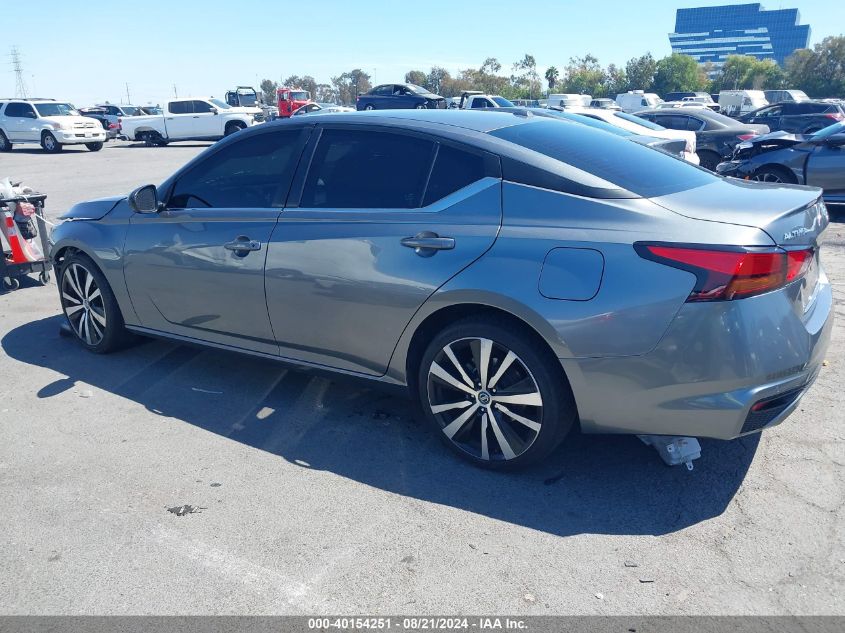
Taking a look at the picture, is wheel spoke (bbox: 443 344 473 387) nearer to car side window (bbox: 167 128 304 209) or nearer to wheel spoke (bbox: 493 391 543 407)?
wheel spoke (bbox: 493 391 543 407)

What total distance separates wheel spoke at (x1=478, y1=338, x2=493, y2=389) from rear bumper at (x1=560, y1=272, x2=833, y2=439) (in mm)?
401

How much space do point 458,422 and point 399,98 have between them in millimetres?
28847

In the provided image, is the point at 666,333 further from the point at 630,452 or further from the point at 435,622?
the point at 435,622

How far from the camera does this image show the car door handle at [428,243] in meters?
3.41

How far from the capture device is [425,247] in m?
3.47

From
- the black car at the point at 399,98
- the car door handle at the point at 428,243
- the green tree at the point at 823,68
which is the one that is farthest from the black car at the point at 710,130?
the green tree at the point at 823,68

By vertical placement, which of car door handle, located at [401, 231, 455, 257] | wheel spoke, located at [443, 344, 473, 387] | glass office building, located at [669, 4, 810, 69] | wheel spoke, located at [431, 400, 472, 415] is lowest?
wheel spoke, located at [431, 400, 472, 415]

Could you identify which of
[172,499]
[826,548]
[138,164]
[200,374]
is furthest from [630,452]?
[138,164]

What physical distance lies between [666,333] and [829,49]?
8138 centimetres

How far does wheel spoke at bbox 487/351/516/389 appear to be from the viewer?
3.30 m

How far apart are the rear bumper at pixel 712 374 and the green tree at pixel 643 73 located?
85533mm

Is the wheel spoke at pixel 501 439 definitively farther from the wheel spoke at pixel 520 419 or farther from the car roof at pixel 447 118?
the car roof at pixel 447 118

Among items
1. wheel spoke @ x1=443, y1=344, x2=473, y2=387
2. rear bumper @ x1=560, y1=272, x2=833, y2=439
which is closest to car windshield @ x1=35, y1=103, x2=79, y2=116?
wheel spoke @ x1=443, y1=344, x2=473, y2=387

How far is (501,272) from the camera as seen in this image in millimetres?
3227
